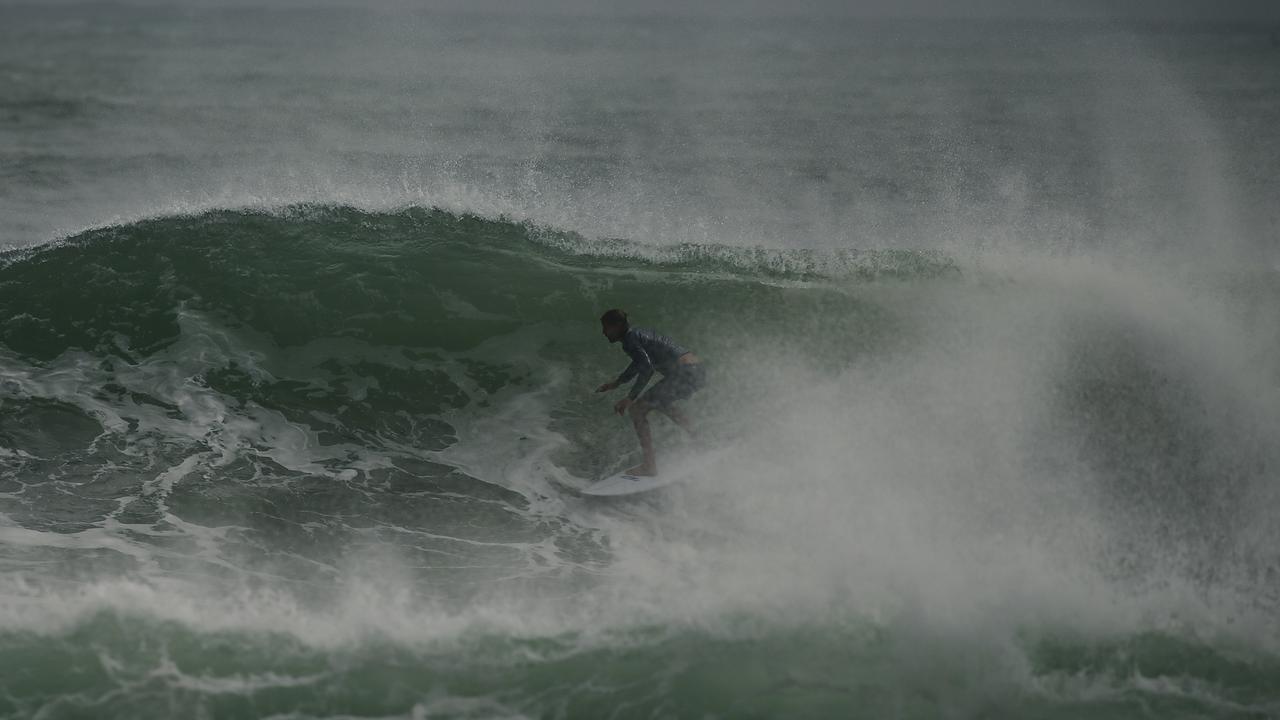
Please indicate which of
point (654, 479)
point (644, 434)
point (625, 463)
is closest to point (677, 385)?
point (644, 434)

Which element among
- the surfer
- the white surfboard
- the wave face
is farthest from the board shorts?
the wave face

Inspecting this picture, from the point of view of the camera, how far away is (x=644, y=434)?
8930mm

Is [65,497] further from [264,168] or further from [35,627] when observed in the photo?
[264,168]

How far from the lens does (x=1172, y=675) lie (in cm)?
696

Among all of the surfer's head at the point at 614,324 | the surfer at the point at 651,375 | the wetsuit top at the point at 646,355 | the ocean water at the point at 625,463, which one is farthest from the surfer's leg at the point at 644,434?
the surfer's head at the point at 614,324

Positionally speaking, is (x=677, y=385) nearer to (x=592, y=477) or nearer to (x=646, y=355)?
(x=646, y=355)

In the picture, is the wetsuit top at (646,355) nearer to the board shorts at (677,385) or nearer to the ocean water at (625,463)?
the board shorts at (677,385)

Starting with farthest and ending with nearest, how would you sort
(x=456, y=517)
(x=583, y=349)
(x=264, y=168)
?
(x=264, y=168)
(x=583, y=349)
(x=456, y=517)

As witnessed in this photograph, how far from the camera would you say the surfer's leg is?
8.93 meters

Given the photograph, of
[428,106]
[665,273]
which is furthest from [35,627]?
[428,106]

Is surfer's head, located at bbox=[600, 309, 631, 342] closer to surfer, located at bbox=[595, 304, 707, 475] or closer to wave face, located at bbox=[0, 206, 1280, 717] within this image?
surfer, located at bbox=[595, 304, 707, 475]

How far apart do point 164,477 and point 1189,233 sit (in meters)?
15.4

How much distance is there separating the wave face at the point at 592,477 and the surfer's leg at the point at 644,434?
30 centimetres

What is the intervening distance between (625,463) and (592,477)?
1.18 feet
